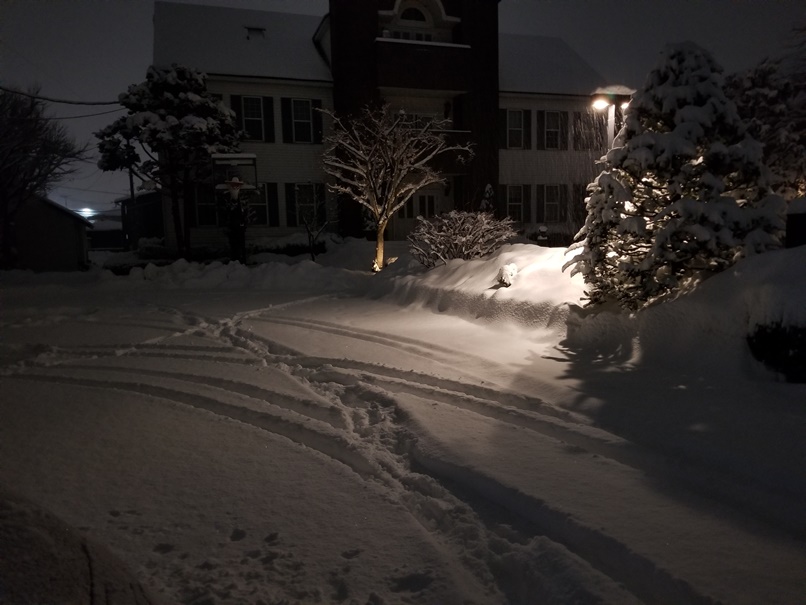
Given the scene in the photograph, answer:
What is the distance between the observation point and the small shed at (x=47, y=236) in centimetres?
2991

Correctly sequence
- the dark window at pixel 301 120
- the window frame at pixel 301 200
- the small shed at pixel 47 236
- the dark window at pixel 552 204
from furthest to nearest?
the small shed at pixel 47 236 < the dark window at pixel 552 204 < the dark window at pixel 301 120 < the window frame at pixel 301 200

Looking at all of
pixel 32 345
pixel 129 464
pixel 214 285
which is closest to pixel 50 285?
pixel 214 285

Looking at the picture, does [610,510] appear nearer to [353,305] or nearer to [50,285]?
[353,305]

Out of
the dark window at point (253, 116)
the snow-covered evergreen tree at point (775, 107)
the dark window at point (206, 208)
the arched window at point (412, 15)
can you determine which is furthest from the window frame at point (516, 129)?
the dark window at point (206, 208)

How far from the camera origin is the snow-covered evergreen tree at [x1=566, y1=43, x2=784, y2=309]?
22.2ft

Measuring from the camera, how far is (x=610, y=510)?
131 inches

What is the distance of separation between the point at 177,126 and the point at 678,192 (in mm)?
19161

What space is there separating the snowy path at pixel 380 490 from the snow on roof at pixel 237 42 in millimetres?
21139

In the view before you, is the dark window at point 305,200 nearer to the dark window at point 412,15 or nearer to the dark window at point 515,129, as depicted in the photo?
the dark window at point 412,15

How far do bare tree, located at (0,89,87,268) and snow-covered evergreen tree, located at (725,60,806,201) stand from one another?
1145 inches

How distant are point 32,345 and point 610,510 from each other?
842 cm

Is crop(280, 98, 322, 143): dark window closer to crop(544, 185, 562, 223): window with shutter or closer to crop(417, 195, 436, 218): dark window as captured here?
crop(417, 195, 436, 218): dark window

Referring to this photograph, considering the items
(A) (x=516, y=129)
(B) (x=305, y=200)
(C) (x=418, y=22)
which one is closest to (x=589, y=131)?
(A) (x=516, y=129)

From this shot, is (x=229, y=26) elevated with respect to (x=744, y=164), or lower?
elevated
